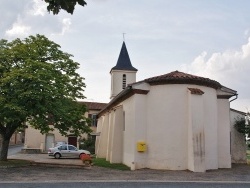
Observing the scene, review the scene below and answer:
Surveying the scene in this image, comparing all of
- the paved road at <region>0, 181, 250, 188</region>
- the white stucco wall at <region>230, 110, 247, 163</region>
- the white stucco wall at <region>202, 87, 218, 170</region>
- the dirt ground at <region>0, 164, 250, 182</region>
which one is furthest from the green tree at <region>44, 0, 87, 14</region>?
the white stucco wall at <region>230, 110, 247, 163</region>

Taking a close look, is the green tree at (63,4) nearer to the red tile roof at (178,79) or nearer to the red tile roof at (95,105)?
the red tile roof at (178,79)

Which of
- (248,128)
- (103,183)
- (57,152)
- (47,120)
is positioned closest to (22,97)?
(47,120)

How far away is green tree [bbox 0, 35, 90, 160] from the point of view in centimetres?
2022

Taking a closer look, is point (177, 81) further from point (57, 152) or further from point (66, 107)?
point (57, 152)

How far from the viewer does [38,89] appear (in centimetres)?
2038

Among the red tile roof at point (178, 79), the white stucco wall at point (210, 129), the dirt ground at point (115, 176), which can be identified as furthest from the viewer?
the white stucco wall at point (210, 129)

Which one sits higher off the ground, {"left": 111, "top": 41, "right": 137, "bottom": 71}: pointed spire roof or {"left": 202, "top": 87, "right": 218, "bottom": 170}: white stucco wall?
{"left": 111, "top": 41, "right": 137, "bottom": 71}: pointed spire roof

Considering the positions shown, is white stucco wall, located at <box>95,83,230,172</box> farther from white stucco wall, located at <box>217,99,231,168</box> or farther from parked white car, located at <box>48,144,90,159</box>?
parked white car, located at <box>48,144,90,159</box>

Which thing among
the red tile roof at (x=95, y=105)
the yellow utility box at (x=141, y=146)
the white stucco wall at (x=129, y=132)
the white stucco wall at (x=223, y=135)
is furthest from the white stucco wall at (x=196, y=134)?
the red tile roof at (x=95, y=105)

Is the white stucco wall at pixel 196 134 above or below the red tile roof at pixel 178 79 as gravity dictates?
below

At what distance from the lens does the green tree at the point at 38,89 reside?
20219mm

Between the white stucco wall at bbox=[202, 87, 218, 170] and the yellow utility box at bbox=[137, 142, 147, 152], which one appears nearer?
the yellow utility box at bbox=[137, 142, 147, 152]

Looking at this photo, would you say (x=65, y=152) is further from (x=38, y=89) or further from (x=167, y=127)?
(x=167, y=127)

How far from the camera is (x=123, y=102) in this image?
25625mm
